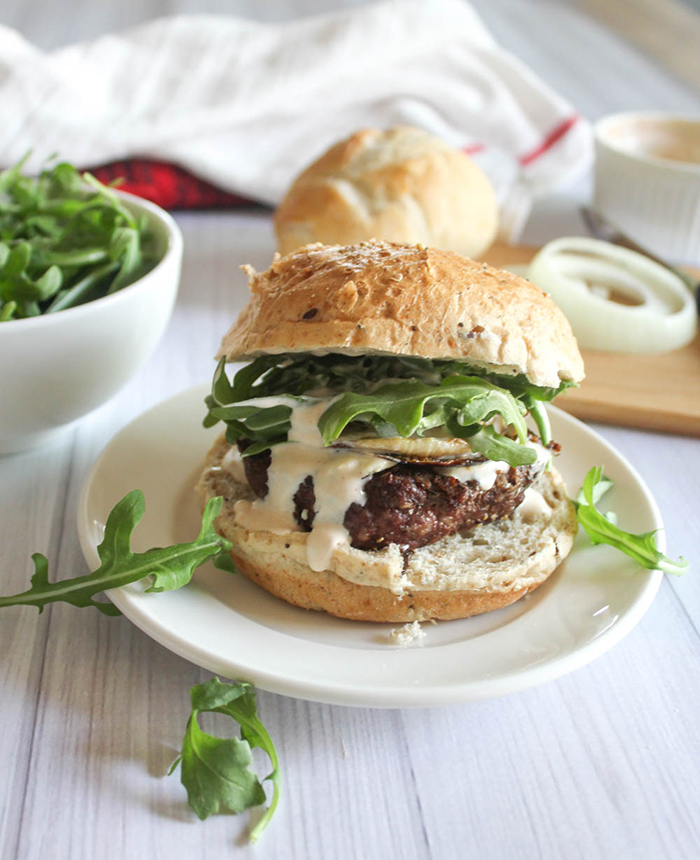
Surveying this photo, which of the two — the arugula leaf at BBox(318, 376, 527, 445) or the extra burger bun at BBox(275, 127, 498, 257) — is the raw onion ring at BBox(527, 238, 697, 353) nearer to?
the extra burger bun at BBox(275, 127, 498, 257)

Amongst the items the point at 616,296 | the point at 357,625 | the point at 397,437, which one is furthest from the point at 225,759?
the point at 616,296

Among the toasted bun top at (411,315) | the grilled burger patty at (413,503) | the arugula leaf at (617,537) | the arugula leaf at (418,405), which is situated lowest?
the arugula leaf at (617,537)

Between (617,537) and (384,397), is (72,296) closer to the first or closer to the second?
(384,397)

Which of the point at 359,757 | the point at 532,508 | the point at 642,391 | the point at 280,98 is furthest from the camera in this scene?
the point at 280,98

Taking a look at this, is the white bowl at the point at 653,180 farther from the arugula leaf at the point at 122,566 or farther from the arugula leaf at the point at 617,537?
the arugula leaf at the point at 122,566

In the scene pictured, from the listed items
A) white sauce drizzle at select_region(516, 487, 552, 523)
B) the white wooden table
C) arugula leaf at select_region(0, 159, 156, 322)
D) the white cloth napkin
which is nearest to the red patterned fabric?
the white cloth napkin

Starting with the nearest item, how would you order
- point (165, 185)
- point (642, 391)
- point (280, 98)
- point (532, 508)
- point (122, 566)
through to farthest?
point (122, 566), point (532, 508), point (642, 391), point (165, 185), point (280, 98)

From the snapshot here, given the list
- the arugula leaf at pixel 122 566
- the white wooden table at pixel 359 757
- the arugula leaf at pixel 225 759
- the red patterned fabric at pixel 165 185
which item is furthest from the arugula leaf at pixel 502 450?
the red patterned fabric at pixel 165 185
